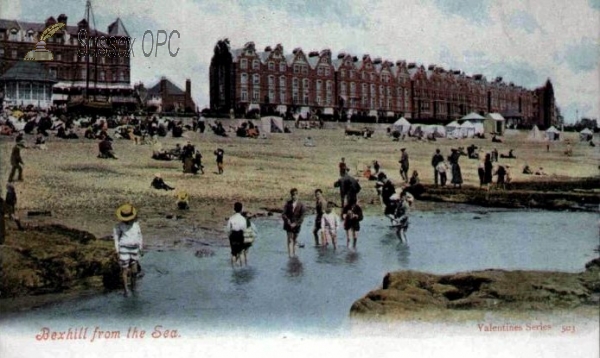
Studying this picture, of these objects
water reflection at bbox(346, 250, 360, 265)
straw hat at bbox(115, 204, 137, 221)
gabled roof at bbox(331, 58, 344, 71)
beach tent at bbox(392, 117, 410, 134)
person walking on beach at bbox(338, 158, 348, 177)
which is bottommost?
water reflection at bbox(346, 250, 360, 265)

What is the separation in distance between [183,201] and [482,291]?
2507 mm

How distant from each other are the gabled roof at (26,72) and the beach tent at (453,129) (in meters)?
3.47

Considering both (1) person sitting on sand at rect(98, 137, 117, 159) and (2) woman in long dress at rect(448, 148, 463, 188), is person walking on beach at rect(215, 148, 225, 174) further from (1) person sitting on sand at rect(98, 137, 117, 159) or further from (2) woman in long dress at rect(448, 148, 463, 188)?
(2) woman in long dress at rect(448, 148, 463, 188)

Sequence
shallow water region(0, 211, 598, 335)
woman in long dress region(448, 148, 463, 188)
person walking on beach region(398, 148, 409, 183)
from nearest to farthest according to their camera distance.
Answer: shallow water region(0, 211, 598, 335) < person walking on beach region(398, 148, 409, 183) < woman in long dress region(448, 148, 463, 188)

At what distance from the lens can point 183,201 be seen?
607 centimetres

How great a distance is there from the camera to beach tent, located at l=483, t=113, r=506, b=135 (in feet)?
23.3

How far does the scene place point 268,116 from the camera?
261 inches

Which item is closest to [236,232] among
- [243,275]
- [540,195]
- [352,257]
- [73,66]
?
[243,275]

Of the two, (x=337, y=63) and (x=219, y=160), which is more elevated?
(x=337, y=63)

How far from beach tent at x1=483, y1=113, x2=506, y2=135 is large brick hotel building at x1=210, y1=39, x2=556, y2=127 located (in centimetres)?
8

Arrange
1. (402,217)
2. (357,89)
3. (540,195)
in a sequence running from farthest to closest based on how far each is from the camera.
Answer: (540,195), (357,89), (402,217)

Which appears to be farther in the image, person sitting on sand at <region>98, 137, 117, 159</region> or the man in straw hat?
person sitting on sand at <region>98, 137, 117, 159</region>

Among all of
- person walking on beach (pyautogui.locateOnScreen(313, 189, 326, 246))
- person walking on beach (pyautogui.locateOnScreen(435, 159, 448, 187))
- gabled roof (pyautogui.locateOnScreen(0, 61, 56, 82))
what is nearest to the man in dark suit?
person walking on beach (pyautogui.locateOnScreen(313, 189, 326, 246))

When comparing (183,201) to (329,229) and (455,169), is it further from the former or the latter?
(455,169)
